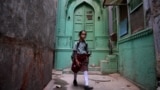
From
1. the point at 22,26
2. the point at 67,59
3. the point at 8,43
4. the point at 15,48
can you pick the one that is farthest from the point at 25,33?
the point at 67,59

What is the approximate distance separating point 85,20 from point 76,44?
19.0 ft

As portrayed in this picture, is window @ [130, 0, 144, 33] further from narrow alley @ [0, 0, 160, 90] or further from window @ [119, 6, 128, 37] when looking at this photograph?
window @ [119, 6, 128, 37]

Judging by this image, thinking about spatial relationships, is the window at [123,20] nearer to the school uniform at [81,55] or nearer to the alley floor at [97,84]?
the alley floor at [97,84]

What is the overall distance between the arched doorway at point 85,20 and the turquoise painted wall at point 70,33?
0.23 metres

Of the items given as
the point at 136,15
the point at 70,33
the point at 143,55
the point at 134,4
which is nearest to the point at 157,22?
the point at 143,55

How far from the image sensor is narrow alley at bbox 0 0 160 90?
72.6 inches

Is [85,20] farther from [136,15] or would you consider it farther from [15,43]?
[15,43]

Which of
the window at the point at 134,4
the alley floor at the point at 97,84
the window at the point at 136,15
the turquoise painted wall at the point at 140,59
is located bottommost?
the alley floor at the point at 97,84

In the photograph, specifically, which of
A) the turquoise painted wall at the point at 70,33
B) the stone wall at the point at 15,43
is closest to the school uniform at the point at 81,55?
the stone wall at the point at 15,43

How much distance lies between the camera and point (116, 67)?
7.35 metres

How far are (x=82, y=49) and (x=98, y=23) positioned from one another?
5.71 meters

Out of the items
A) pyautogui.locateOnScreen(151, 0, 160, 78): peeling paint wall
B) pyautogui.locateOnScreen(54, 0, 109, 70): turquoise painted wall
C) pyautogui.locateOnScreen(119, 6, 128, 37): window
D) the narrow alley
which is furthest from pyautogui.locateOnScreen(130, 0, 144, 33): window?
pyautogui.locateOnScreen(54, 0, 109, 70): turquoise painted wall

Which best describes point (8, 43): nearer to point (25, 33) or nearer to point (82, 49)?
point (25, 33)

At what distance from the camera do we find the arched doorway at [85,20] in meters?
9.91
